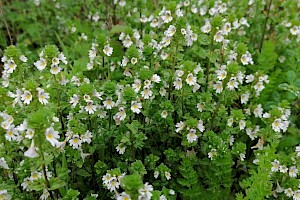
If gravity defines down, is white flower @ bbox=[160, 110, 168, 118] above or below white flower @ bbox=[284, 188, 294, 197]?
above

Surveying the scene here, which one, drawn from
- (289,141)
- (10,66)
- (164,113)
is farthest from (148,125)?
(289,141)

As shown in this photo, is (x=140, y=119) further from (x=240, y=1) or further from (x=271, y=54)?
(x=240, y=1)

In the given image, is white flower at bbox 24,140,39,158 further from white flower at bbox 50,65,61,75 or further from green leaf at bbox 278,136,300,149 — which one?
green leaf at bbox 278,136,300,149

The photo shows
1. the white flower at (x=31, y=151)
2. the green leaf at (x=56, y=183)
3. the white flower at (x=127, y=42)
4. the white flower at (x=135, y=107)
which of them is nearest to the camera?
the white flower at (x=31, y=151)

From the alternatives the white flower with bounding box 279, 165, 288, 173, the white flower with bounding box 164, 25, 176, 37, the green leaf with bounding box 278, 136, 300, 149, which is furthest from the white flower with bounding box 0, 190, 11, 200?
the green leaf with bounding box 278, 136, 300, 149

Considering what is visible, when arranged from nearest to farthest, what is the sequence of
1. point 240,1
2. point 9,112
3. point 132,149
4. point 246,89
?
point 9,112 < point 132,149 < point 246,89 < point 240,1

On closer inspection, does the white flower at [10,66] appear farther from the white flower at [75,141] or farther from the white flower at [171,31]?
the white flower at [171,31]

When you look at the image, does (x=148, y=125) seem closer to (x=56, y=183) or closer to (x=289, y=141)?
(x=56, y=183)

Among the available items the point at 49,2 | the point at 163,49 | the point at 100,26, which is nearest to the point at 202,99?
the point at 163,49

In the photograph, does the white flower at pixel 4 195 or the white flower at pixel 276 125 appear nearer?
the white flower at pixel 4 195

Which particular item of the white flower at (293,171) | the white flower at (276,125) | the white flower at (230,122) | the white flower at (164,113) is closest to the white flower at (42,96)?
the white flower at (164,113)

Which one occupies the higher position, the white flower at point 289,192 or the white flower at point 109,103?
the white flower at point 109,103
